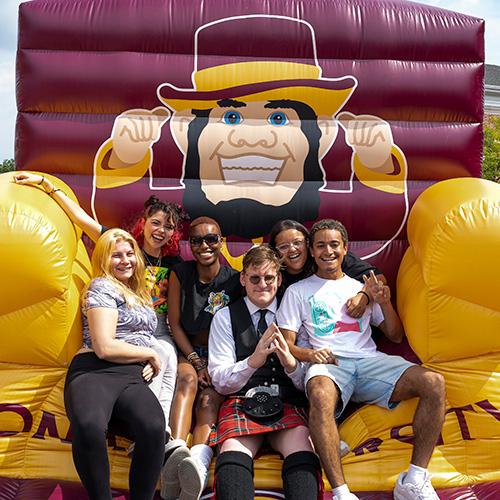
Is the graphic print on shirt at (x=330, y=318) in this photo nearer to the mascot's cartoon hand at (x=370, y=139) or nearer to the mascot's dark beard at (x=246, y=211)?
the mascot's dark beard at (x=246, y=211)

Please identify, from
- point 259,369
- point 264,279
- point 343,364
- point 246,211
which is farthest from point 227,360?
point 246,211

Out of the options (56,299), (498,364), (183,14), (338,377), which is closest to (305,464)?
(338,377)

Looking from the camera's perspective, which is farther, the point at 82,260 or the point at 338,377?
the point at 82,260

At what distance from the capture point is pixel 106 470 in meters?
1.94

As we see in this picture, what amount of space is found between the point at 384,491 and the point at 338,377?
43 cm

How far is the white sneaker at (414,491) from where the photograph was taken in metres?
2.08

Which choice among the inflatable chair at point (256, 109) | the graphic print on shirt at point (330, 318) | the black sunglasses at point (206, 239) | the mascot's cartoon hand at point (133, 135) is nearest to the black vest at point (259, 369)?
the graphic print on shirt at point (330, 318)

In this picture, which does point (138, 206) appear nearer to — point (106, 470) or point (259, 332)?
point (259, 332)

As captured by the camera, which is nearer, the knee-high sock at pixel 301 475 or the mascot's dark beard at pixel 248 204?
the knee-high sock at pixel 301 475

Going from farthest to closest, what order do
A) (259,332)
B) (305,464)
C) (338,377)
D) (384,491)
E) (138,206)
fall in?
(138,206), (259,332), (338,377), (384,491), (305,464)

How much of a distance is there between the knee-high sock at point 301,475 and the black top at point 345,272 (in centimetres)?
76

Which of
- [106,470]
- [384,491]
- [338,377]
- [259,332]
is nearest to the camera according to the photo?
[106,470]

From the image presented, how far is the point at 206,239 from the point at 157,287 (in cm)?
34

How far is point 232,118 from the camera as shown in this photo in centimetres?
322
